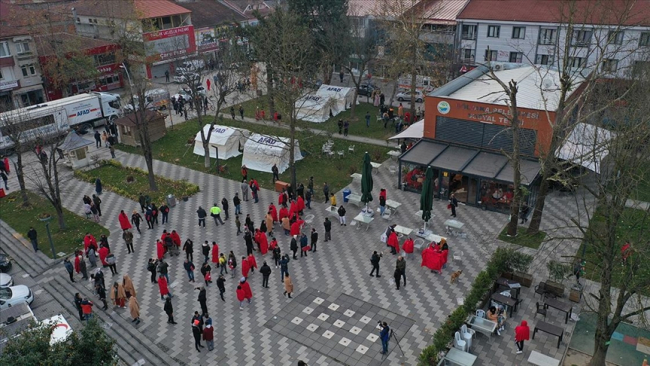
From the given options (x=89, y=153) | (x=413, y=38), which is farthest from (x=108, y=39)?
(x=413, y=38)

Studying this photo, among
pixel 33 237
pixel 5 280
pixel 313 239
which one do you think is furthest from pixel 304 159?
pixel 5 280

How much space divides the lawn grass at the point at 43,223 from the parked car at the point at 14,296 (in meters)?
3.56

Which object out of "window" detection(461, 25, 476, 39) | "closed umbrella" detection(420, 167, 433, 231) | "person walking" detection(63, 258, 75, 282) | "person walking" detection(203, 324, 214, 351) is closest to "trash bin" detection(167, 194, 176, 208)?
"person walking" detection(63, 258, 75, 282)

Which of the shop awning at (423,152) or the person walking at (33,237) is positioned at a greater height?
the shop awning at (423,152)

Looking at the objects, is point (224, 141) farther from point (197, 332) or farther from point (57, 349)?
point (57, 349)

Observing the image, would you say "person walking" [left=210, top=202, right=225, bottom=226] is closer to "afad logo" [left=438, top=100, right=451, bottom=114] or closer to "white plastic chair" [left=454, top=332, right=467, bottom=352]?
"afad logo" [left=438, top=100, right=451, bottom=114]

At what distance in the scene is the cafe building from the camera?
25141 mm

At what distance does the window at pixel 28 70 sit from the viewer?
43912 millimetres

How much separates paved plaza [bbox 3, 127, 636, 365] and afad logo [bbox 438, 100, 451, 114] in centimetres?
509

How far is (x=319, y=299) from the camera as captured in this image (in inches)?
760

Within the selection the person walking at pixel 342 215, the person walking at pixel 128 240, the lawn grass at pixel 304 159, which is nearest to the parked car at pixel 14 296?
the person walking at pixel 128 240

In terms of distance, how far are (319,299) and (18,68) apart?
38.2 m

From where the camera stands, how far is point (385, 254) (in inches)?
872

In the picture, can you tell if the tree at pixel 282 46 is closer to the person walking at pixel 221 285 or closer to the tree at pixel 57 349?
the person walking at pixel 221 285
